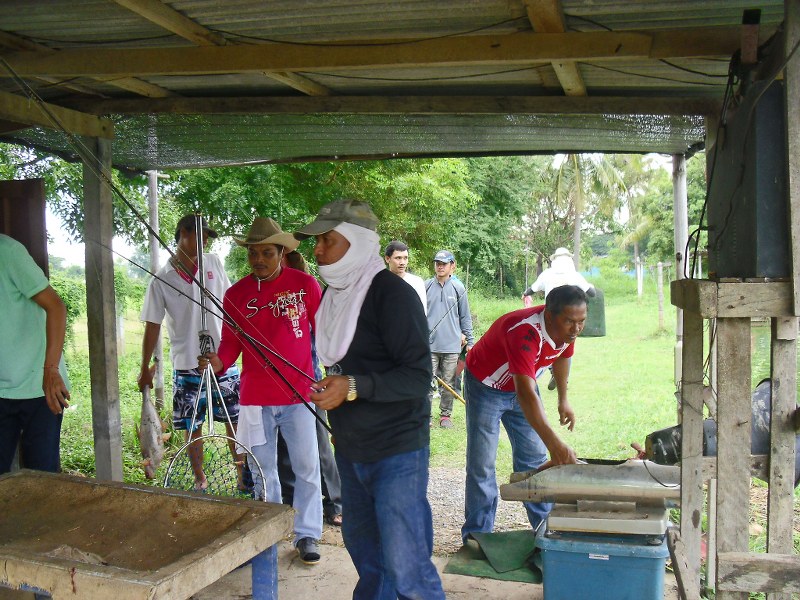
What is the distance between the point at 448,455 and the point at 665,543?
3.83 meters

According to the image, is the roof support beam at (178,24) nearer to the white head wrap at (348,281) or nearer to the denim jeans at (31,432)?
the white head wrap at (348,281)

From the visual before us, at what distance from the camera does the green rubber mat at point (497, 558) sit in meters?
4.14

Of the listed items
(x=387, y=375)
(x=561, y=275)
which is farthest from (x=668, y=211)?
(x=387, y=375)

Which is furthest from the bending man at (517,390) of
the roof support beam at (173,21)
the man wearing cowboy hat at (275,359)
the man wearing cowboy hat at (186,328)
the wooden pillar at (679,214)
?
the roof support beam at (173,21)

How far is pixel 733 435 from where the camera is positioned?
8.67 feet

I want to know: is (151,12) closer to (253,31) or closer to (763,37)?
(253,31)

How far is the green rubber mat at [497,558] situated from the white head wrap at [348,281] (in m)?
1.87

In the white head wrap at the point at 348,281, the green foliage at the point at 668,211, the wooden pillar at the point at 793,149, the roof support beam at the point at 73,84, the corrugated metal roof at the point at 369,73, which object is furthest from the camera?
the green foliage at the point at 668,211

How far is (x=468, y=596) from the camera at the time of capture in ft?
13.3

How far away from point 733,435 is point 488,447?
1799 mm

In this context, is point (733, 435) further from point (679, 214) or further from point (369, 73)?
point (679, 214)

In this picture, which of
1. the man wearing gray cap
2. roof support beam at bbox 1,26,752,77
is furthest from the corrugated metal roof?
the man wearing gray cap

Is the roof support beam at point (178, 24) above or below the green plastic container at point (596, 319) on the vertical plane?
above

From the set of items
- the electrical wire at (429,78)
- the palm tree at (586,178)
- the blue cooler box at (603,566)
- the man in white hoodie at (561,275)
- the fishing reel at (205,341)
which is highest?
the palm tree at (586,178)
